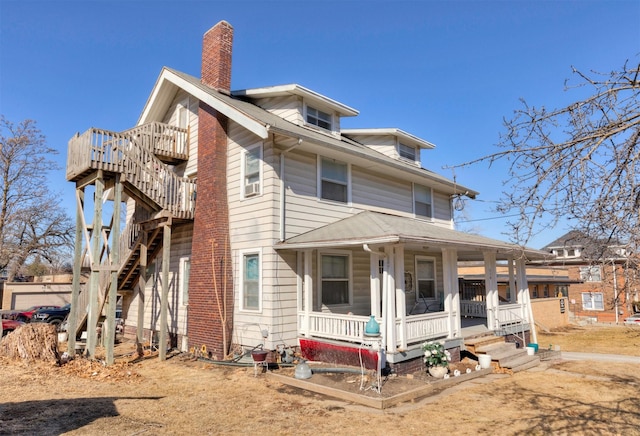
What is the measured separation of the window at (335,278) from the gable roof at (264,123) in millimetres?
3191

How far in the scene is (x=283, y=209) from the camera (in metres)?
11.6

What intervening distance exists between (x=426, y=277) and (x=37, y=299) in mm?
36406

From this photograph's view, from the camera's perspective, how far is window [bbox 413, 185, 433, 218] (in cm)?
1648

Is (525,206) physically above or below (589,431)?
above

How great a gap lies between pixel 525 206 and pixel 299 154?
29.4 ft

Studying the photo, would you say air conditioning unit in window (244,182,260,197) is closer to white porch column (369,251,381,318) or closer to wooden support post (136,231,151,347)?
white porch column (369,251,381,318)

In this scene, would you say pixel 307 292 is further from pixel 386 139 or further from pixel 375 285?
pixel 386 139

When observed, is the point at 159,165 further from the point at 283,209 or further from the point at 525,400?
the point at 525,400

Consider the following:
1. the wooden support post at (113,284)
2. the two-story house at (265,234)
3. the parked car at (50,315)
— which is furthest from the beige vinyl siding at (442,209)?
the parked car at (50,315)

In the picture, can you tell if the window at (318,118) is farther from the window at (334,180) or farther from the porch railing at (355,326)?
the porch railing at (355,326)

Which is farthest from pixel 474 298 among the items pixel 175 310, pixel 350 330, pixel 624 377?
pixel 175 310

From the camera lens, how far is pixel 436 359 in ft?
32.5

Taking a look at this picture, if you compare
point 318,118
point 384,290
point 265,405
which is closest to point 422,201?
point 318,118

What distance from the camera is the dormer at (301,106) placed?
551 inches
